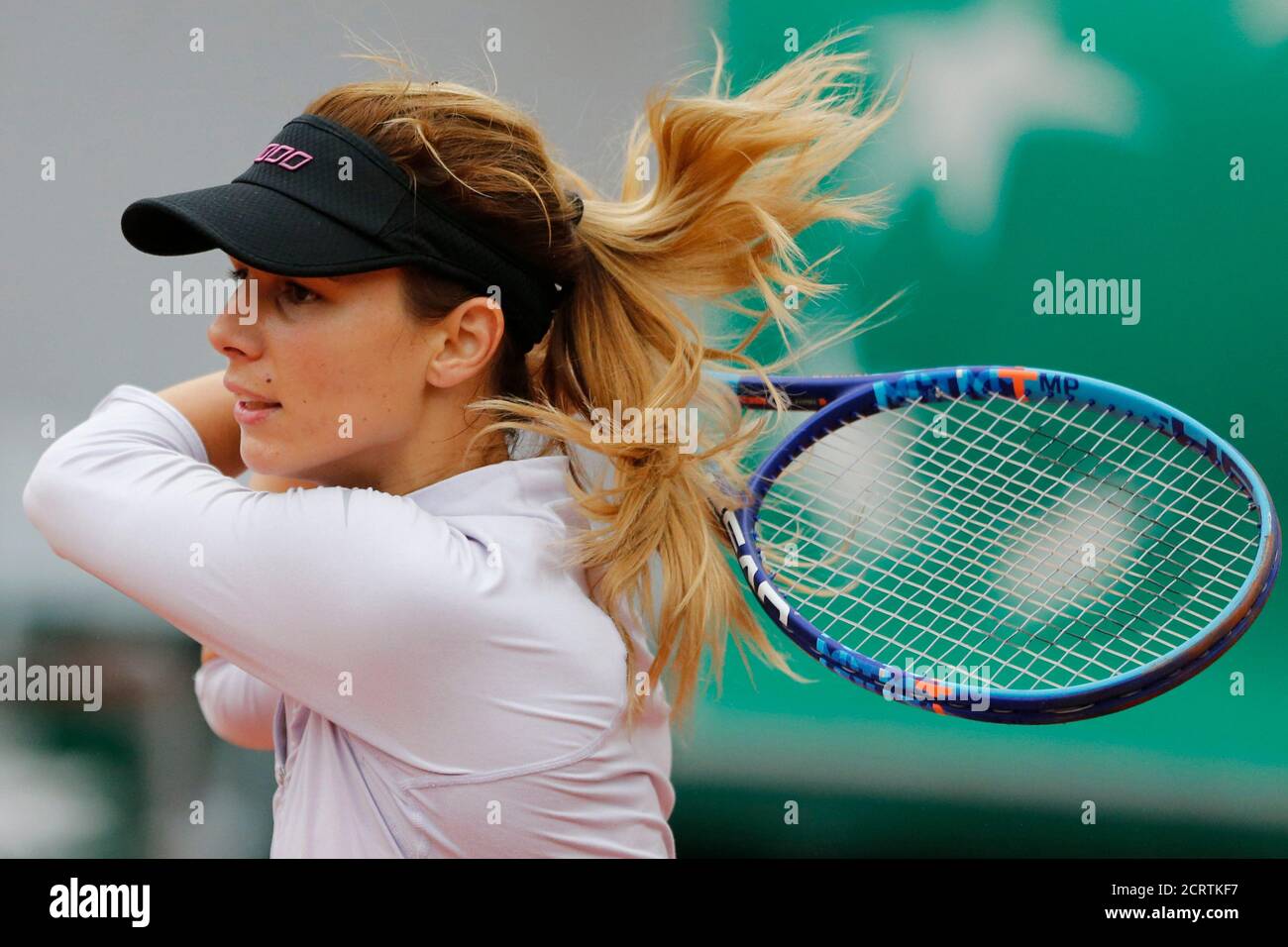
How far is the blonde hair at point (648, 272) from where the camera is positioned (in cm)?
85

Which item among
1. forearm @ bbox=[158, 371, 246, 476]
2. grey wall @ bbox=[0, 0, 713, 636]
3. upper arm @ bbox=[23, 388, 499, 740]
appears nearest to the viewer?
upper arm @ bbox=[23, 388, 499, 740]

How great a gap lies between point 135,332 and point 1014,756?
1.44m

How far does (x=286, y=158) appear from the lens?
0.83m

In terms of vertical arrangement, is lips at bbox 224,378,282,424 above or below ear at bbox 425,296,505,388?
below

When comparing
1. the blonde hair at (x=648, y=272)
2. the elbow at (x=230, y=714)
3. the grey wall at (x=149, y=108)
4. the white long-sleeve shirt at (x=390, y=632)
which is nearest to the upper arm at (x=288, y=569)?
the white long-sleeve shirt at (x=390, y=632)

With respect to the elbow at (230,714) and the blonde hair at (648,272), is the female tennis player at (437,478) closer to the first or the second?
the blonde hair at (648,272)

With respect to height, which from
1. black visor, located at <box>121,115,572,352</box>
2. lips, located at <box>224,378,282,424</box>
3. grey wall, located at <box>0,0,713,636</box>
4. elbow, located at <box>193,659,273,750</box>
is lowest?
elbow, located at <box>193,659,273,750</box>

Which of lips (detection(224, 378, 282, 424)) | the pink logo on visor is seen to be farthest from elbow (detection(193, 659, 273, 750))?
the pink logo on visor

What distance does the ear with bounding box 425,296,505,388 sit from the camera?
0.86 meters

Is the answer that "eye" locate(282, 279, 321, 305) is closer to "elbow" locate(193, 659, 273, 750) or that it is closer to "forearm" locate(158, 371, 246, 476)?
"forearm" locate(158, 371, 246, 476)

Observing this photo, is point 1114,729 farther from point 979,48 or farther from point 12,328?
point 12,328

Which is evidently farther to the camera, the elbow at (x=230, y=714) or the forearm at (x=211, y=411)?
the elbow at (x=230, y=714)

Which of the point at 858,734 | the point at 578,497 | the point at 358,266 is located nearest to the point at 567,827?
the point at 578,497

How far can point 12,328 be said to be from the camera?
1.95m
